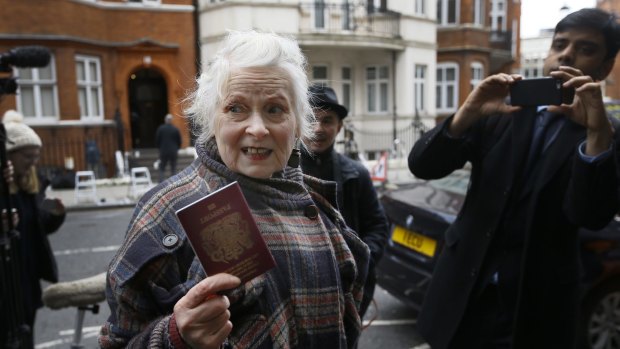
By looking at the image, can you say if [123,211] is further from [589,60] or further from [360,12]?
[360,12]

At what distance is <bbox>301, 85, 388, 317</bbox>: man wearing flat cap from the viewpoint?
2.88m

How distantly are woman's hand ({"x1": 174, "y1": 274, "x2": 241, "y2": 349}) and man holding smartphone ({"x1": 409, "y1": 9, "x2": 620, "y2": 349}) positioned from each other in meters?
1.33

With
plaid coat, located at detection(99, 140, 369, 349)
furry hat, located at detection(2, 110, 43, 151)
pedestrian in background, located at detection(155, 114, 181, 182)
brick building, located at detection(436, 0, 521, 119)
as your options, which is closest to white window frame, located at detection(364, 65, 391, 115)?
brick building, located at detection(436, 0, 521, 119)

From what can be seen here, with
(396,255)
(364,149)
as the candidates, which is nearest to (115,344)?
(396,255)

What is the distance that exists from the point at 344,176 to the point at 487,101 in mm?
1008

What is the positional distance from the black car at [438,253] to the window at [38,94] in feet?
44.1

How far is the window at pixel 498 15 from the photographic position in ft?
88.6

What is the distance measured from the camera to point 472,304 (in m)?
2.15

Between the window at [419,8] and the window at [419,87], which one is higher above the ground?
the window at [419,8]

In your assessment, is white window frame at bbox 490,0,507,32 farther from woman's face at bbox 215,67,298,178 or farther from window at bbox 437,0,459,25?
woman's face at bbox 215,67,298,178

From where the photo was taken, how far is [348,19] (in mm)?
18500

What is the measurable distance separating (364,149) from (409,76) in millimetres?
3563

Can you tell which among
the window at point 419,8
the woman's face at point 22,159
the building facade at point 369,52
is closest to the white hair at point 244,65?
the woman's face at point 22,159

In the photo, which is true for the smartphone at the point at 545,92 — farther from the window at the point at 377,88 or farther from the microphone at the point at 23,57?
the window at the point at 377,88
